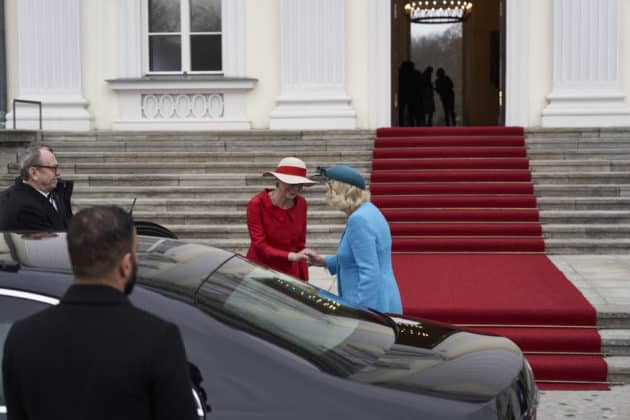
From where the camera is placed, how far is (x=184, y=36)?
15.9 meters

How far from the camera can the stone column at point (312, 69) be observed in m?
15.1

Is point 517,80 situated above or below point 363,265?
above

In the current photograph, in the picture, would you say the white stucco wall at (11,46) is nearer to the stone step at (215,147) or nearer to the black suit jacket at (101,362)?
the stone step at (215,147)

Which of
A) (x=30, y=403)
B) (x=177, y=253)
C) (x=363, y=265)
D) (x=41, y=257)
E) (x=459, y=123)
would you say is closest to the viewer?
(x=30, y=403)

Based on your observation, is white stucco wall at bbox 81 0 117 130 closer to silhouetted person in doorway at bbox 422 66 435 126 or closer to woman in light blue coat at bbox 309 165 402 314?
silhouetted person in doorway at bbox 422 66 435 126

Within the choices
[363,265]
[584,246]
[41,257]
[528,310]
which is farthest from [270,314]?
[584,246]

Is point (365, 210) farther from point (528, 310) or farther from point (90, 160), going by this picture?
point (90, 160)

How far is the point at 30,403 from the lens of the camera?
2.41 m

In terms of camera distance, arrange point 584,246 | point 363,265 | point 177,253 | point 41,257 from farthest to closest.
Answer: point 584,246
point 363,265
point 177,253
point 41,257

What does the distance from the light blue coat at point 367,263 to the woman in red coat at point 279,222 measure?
0.65 meters

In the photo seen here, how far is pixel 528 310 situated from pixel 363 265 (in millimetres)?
3277

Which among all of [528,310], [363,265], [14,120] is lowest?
[528,310]

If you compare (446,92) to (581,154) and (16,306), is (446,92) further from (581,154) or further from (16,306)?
(16,306)

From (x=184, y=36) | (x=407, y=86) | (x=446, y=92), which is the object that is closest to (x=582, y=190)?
(x=184, y=36)
